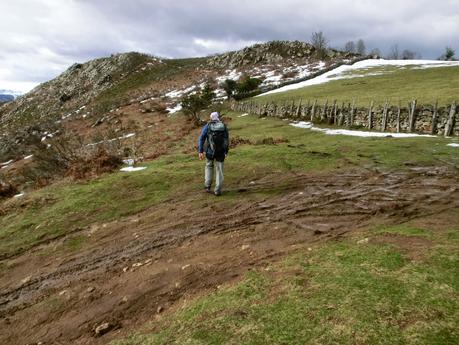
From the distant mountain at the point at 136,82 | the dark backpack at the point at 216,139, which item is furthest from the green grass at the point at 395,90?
the dark backpack at the point at 216,139

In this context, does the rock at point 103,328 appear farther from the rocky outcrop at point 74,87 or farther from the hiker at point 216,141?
the rocky outcrop at point 74,87

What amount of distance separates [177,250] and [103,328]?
2.62 metres

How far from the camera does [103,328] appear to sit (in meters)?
5.87

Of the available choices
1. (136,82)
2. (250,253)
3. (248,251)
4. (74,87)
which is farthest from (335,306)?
(74,87)

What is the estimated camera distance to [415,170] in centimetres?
1244

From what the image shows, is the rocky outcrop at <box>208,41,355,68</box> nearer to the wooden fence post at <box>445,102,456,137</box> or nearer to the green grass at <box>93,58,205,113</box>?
the green grass at <box>93,58,205,113</box>

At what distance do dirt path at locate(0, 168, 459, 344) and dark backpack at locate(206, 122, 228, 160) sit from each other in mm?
1479

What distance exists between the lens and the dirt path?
644 centimetres

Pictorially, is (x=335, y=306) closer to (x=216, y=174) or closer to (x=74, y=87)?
(x=216, y=174)

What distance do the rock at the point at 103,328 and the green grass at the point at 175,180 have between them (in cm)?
399

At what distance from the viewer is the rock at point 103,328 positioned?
19.1 feet

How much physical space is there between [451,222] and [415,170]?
472 cm

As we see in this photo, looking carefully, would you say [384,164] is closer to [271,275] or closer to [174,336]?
[271,275]

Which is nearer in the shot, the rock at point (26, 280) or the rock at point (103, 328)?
the rock at point (103, 328)
